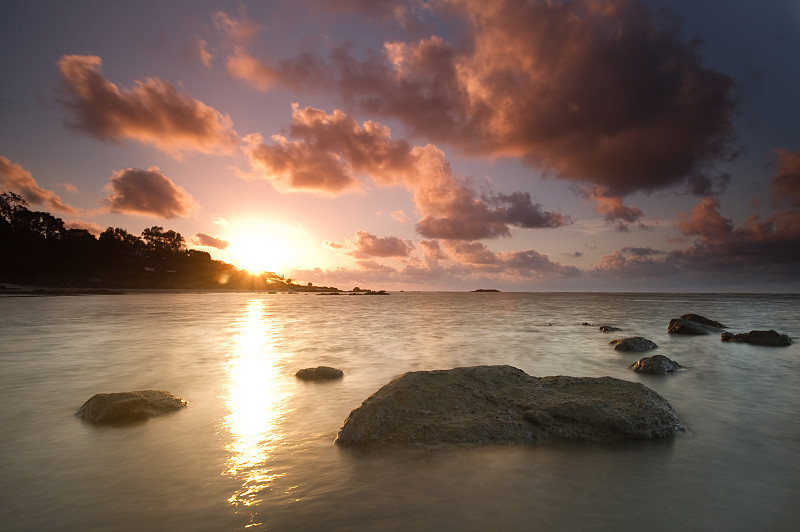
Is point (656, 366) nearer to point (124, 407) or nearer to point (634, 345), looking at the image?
point (634, 345)

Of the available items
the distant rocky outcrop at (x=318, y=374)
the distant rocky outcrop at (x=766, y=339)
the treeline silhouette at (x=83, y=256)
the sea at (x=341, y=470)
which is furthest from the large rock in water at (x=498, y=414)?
the treeline silhouette at (x=83, y=256)

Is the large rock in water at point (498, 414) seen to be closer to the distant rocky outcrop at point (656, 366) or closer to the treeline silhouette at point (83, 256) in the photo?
the distant rocky outcrop at point (656, 366)

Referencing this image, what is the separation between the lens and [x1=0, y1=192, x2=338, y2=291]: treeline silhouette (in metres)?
93.2

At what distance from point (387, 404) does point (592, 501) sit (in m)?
3.16

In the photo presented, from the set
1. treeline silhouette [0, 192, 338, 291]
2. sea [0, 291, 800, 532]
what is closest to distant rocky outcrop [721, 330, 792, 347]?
sea [0, 291, 800, 532]

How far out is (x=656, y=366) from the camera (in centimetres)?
1173

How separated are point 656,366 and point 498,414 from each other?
26.3 feet

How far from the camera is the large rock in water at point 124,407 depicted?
6957mm

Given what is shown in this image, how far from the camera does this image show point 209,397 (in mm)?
8961

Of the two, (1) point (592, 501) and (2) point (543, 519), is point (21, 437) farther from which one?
(1) point (592, 501)

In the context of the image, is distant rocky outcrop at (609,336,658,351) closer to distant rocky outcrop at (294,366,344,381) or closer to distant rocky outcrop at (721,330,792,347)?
distant rocky outcrop at (721,330,792,347)

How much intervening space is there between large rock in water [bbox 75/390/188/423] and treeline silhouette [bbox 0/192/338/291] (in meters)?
110

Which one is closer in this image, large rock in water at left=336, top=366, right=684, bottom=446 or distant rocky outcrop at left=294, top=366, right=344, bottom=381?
large rock in water at left=336, top=366, right=684, bottom=446

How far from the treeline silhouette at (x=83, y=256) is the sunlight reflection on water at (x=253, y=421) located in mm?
107272
